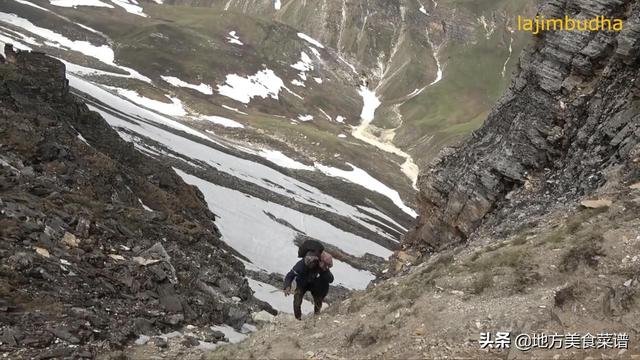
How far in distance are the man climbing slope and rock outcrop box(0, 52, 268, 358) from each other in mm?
5766

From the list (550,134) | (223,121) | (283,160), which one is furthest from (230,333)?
(223,121)

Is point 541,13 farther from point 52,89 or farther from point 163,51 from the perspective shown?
point 163,51

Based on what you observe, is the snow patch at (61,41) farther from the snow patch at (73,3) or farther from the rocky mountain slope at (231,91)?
the snow patch at (73,3)

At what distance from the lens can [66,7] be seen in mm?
182500

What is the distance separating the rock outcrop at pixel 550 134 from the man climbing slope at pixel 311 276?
1051cm

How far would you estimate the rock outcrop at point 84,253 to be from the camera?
17172 mm

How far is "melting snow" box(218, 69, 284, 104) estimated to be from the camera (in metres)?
165

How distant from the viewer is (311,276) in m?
15.7

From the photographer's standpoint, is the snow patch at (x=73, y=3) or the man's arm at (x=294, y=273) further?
the snow patch at (x=73, y=3)

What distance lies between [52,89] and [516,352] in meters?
36.2

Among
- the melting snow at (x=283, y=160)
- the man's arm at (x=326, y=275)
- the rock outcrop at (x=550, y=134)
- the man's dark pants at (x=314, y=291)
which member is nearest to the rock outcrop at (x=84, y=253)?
the man's dark pants at (x=314, y=291)
